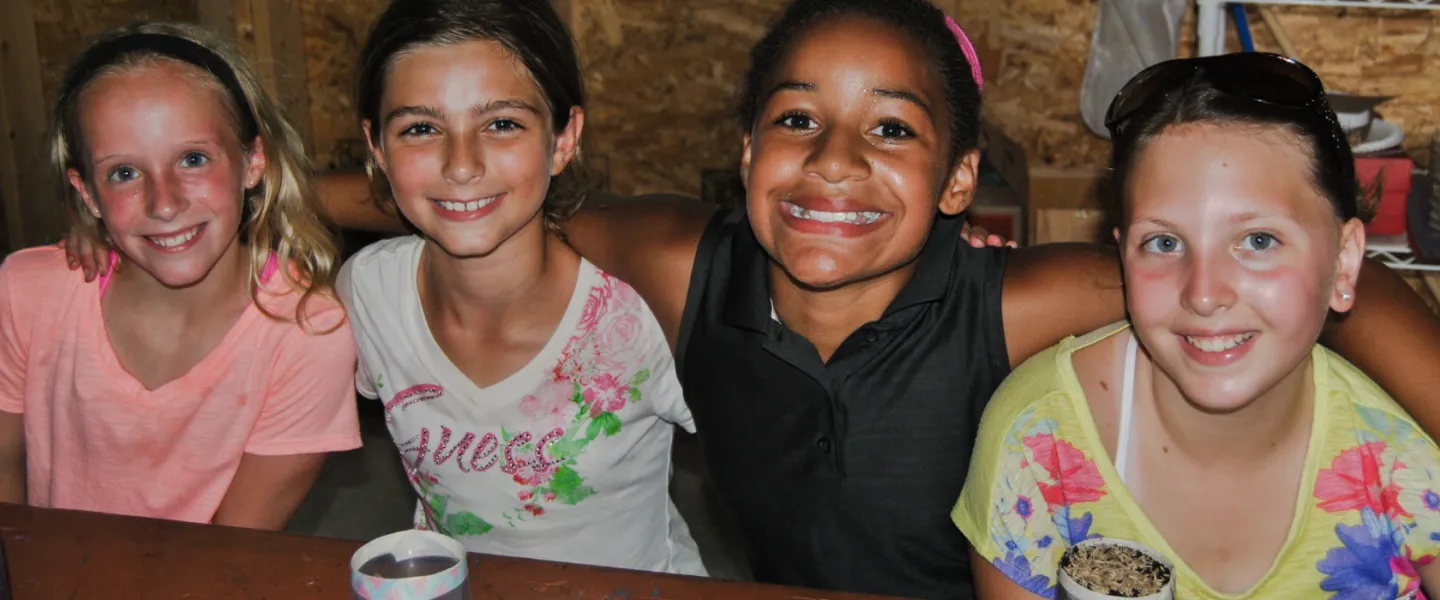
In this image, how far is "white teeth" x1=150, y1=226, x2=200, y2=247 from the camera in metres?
1.85

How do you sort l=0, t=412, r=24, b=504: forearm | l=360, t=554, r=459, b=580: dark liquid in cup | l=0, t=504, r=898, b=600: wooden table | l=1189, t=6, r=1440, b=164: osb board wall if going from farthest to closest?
l=1189, t=6, r=1440, b=164: osb board wall
l=0, t=412, r=24, b=504: forearm
l=0, t=504, r=898, b=600: wooden table
l=360, t=554, r=459, b=580: dark liquid in cup

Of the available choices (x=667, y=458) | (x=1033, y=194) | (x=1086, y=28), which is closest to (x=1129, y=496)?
(x=667, y=458)

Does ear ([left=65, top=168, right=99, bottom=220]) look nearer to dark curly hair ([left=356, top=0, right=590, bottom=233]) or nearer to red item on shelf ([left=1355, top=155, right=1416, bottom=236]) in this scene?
dark curly hair ([left=356, top=0, right=590, bottom=233])

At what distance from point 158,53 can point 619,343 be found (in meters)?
0.83

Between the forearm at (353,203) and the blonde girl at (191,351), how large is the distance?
0.16 m

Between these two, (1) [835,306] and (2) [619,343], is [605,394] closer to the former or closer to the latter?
(2) [619,343]

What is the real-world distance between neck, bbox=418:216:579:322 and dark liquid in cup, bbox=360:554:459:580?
86cm

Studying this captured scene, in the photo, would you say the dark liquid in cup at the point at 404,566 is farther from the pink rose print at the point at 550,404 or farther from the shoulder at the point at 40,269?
the shoulder at the point at 40,269

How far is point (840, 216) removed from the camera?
168 centimetres

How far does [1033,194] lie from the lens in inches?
138

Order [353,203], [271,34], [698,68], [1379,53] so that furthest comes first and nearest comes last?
[698,68], [271,34], [1379,53], [353,203]

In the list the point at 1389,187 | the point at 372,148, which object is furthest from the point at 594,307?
the point at 1389,187

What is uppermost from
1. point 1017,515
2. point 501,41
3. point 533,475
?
point 501,41

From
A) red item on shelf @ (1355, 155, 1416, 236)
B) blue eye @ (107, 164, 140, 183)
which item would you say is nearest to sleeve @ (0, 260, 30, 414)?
blue eye @ (107, 164, 140, 183)
